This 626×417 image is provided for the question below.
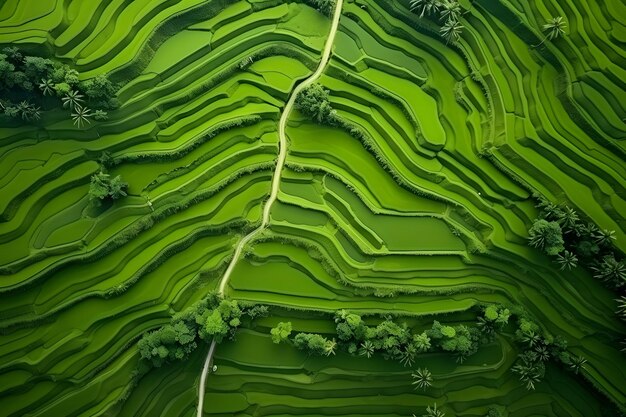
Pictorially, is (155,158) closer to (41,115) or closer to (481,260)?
(41,115)

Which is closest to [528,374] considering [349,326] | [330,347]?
[349,326]

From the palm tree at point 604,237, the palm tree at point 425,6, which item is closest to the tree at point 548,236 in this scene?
the palm tree at point 604,237

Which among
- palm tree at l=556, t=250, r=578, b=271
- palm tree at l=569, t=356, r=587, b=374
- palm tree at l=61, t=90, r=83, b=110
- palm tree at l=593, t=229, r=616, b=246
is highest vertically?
palm tree at l=61, t=90, r=83, b=110

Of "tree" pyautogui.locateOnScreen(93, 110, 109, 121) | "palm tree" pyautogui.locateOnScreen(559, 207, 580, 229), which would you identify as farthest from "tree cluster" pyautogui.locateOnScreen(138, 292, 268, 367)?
"palm tree" pyautogui.locateOnScreen(559, 207, 580, 229)

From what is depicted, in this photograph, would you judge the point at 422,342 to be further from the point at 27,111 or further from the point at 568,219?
the point at 27,111

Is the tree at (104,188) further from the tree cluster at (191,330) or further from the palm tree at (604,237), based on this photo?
the palm tree at (604,237)

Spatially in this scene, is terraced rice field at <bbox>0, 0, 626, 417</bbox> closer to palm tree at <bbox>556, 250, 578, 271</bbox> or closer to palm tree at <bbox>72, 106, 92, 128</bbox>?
palm tree at <bbox>72, 106, 92, 128</bbox>
